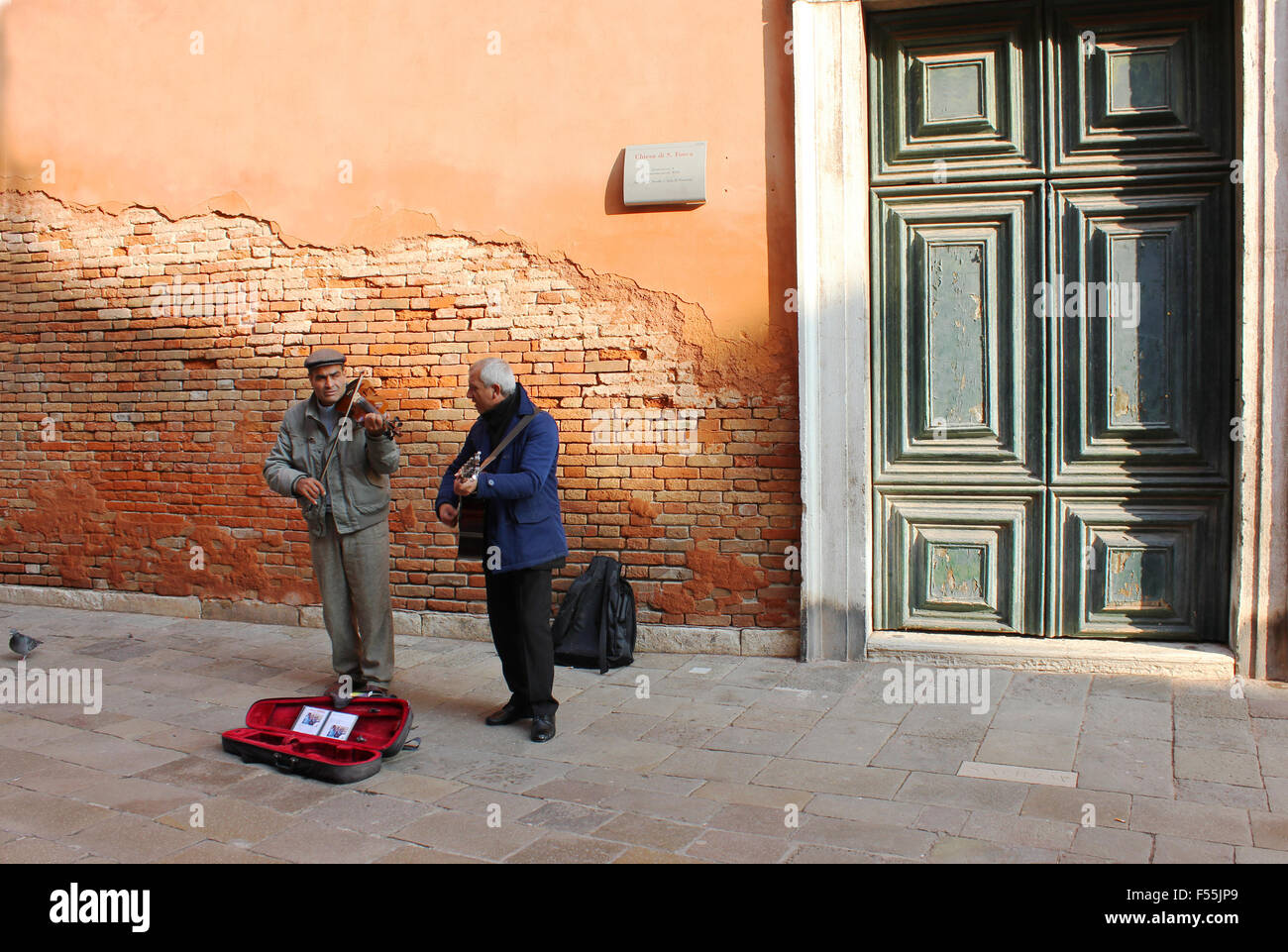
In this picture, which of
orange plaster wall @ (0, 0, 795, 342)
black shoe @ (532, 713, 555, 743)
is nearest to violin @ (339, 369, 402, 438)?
black shoe @ (532, 713, 555, 743)

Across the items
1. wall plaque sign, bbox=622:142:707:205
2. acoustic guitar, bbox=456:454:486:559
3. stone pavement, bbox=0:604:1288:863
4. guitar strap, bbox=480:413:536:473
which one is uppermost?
wall plaque sign, bbox=622:142:707:205

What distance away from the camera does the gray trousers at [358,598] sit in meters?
5.54

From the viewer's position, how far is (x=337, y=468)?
5.49m

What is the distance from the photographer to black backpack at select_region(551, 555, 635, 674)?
20.5 feet

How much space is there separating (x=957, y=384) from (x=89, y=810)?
476 cm

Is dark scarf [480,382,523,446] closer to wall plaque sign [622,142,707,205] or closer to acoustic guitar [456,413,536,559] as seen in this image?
acoustic guitar [456,413,536,559]

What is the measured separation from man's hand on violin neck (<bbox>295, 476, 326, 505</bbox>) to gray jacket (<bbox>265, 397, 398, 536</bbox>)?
0.16ft

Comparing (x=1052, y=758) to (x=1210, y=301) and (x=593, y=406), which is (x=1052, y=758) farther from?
(x=593, y=406)

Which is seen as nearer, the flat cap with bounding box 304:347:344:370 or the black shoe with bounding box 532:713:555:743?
the black shoe with bounding box 532:713:555:743

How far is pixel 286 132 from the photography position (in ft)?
23.9

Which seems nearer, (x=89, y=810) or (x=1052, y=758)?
(x=89, y=810)

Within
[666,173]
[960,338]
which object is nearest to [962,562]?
[960,338]

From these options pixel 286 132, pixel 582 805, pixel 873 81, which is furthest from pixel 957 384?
pixel 286 132

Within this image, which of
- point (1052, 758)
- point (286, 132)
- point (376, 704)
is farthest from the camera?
point (286, 132)
